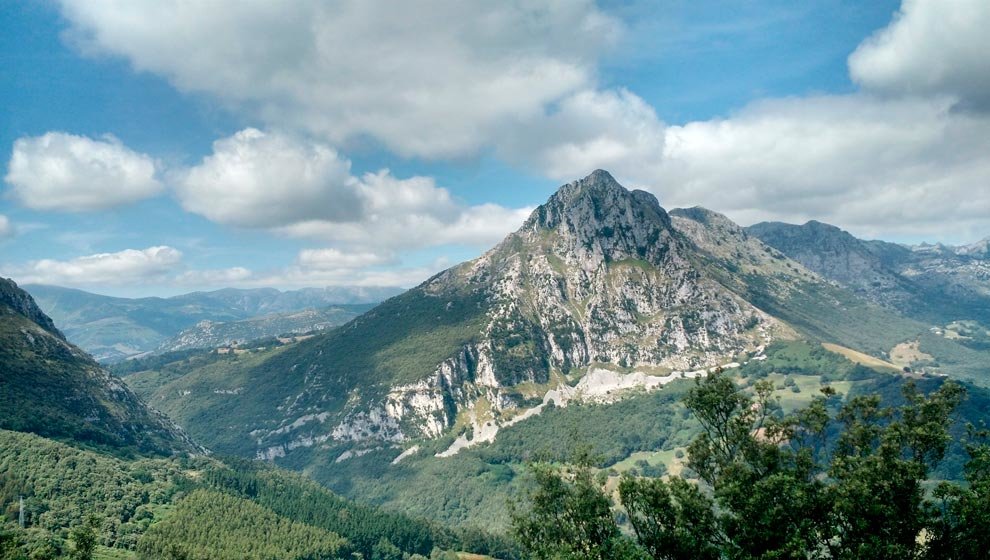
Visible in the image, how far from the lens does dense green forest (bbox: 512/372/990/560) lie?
4066cm

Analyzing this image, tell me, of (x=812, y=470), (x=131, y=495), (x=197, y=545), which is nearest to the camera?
(x=812, y=470)

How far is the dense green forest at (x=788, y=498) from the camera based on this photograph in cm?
4066

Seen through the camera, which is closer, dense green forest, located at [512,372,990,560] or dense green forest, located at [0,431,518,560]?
dense green forest, located at [512,372,990,560]

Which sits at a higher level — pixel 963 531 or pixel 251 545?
pixel 963 531

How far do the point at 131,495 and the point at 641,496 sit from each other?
19032 centimetres

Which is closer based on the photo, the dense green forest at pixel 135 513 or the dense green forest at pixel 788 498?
the dense green forest at pixel 788 498

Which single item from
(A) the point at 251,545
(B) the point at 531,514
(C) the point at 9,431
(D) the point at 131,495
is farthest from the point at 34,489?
(B) the point at 531,514

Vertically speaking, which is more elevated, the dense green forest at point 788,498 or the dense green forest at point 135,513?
the dense green forest at point 788,498

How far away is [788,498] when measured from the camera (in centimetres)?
4303

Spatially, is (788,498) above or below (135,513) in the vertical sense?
above

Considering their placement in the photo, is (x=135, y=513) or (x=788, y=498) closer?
(x=788, y=498)

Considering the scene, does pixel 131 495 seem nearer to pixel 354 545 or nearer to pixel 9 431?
pixel 9 431

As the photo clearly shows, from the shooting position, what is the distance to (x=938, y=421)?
46719 millimetres

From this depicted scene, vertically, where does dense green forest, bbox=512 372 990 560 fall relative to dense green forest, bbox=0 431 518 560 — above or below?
above
